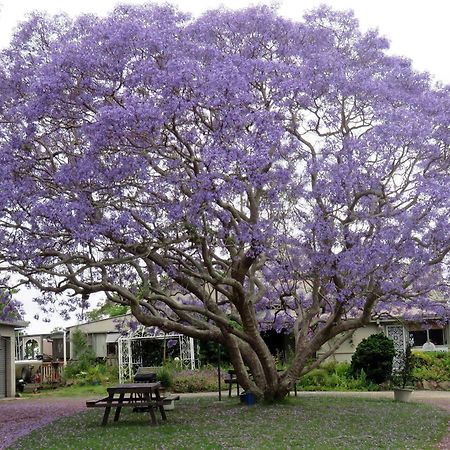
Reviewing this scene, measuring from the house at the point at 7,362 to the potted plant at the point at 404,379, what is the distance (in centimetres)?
1335

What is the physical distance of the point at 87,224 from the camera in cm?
1320

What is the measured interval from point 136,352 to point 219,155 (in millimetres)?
19462

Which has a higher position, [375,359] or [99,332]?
[99,332]

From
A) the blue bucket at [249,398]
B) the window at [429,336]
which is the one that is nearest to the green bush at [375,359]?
the window at [429,336]

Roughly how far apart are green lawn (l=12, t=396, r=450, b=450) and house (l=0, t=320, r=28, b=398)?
1054cm

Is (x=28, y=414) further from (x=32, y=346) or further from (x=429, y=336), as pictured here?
(x=32, y=346)

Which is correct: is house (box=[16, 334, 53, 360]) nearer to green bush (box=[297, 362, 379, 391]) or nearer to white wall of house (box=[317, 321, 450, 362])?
white wall of house (box=[317, 321, 450, 362])

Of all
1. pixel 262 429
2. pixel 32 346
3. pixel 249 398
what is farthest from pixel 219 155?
pixel 32 346

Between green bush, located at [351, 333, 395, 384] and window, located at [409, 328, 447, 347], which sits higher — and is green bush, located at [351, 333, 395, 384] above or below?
below

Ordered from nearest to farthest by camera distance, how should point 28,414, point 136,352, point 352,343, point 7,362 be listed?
point 28,414, point 7,362, point 352,343, point 136,352

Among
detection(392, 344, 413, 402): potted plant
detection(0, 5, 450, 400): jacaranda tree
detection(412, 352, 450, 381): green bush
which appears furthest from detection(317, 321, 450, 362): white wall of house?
detection(0, 5, 450, 400): jacaranda tree

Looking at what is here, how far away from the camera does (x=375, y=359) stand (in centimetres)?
2489

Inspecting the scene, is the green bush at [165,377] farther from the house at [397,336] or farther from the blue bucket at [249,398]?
the house at [397,336]

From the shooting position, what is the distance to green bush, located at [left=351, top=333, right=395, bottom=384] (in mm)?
24578
